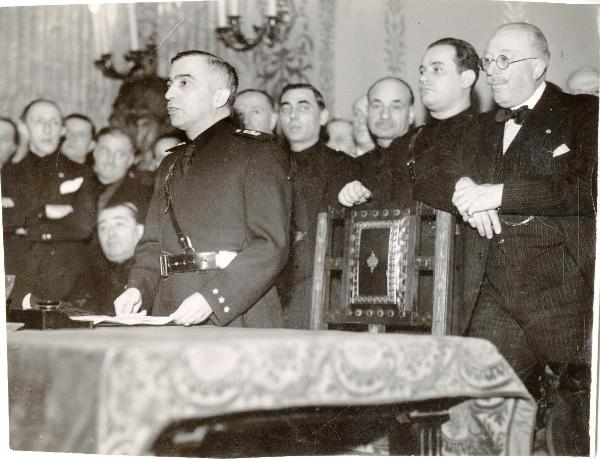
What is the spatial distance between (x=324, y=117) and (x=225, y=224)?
65 cm

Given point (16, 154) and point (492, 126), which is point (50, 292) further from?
point (492, 126)

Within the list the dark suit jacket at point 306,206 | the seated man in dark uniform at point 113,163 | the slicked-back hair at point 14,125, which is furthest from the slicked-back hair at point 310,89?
the slicked-back hair at point 14,125

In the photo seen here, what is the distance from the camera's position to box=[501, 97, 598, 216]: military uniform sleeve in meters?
2.21

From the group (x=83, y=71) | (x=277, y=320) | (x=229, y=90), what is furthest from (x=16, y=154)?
(x=277, y=320)

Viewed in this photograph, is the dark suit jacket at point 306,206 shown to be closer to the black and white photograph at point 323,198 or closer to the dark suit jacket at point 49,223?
the black and white photograph at point 323,198

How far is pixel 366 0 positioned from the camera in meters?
2.46

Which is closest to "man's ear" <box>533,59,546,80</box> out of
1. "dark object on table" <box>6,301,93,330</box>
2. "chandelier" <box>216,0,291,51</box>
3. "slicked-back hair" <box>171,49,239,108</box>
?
"chandelier" <box>216,0,291,51</box>

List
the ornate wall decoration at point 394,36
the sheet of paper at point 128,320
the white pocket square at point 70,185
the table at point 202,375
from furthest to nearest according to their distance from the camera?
1. the white pocket square at point 70,185
2. the ornate wall decoration at point 394,36
3. the sheet of paper at point 128,320
4. the table at point 202,375

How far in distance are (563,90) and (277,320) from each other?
1207 mm

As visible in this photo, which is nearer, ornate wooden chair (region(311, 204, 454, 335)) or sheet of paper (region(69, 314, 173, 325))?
sheet of paper (region(69, 314, 173, 325))

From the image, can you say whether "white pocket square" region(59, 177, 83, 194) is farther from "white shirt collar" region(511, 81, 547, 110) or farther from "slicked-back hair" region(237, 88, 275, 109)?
"white shirt collar" region(511, 81, 547, 110)

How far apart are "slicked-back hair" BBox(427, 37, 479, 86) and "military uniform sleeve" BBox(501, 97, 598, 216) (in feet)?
1.18

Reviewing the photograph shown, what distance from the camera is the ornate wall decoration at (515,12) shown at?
237 cm

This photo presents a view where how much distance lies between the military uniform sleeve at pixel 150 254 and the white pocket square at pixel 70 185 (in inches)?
14.2
